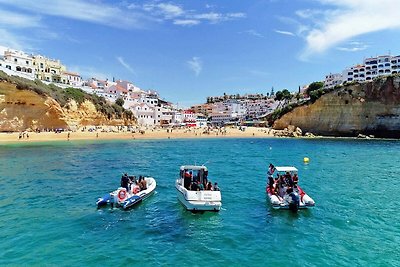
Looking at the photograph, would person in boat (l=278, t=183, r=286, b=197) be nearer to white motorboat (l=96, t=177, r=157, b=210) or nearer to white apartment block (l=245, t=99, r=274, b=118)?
white motorboat (l=96, t=177, r=157, b=210)

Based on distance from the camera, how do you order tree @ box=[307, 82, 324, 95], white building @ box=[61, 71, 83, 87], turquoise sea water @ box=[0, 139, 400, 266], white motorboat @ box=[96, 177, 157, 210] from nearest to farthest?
turquoise sea water @ box=[0, 139, 400, 266], white motorboat @ box=[96, 177, 157, 210], white building @ box=[61, 71, 83, 87], tree @ box=[307, 82, 324, 95]

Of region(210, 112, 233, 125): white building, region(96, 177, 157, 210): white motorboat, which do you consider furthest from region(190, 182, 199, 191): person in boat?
region(210, 112, 233, 125): white building

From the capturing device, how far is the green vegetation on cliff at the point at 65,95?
207 ft

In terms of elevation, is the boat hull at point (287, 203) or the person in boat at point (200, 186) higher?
the person in boat at point (200, 186)

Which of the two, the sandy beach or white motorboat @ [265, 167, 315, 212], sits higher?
the sandy beach

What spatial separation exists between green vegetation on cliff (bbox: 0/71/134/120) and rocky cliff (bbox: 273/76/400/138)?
183 ft

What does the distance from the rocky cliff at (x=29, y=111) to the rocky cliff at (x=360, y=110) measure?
63168 mm

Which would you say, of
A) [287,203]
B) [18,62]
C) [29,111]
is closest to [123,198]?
[287,203]

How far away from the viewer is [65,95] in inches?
2940

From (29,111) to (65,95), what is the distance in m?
11.3

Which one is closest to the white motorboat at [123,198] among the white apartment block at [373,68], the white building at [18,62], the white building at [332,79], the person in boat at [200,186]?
the person in boat at [200,186]

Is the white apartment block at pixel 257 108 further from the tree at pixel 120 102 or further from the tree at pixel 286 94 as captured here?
the tree at pixel 120 102

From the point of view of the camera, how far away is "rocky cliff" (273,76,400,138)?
74562 millimetres

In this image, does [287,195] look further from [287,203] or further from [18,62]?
[18,62]
